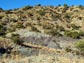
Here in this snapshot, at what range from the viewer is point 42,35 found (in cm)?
4525

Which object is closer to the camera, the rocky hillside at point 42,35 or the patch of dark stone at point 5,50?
the rocky hillside at point 42,35

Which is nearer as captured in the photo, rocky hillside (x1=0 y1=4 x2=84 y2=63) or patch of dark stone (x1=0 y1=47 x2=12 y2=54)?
rocky hillside (x1=0 y1=4 x2=84 y2=63)

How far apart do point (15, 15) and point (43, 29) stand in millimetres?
12821

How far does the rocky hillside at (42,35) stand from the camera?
26812 mm

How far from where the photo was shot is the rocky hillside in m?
26.8

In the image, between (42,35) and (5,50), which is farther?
(42,35)

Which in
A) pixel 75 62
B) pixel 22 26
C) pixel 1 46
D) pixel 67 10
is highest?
pixel 67 10

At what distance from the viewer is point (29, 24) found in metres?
54.8

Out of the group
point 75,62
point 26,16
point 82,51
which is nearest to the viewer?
point 75,62

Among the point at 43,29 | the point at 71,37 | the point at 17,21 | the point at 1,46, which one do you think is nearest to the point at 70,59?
the point at 1,46

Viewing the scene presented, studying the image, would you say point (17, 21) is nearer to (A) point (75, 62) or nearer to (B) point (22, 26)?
(B) point (22, 26)

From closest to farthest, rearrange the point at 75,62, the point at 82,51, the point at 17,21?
the point at 75,62 → the point at 82,51 → the point at 17,21

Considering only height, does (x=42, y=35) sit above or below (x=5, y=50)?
above

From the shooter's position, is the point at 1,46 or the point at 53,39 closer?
the point at 1,46
